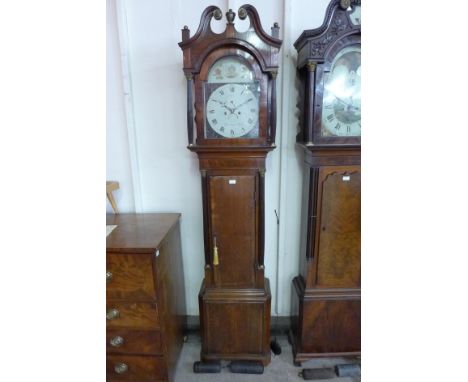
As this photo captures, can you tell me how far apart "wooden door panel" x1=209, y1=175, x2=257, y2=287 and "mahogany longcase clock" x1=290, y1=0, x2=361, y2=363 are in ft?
0.96

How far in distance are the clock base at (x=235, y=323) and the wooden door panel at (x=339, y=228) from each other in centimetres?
35

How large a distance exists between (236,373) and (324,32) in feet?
5.63

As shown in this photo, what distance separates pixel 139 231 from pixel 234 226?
465 mm

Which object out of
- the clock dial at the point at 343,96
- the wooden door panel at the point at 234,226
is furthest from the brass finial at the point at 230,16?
the wooden door panel at the point at 234,226

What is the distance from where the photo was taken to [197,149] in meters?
1.25

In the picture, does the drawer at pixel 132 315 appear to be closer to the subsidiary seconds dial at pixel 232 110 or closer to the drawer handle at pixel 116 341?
the drawer handle at pixel 116 341

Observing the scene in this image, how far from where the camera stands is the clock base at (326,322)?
1432mm

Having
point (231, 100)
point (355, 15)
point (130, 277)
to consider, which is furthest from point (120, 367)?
point (355, 15)

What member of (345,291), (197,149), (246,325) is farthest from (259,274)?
(197,149)

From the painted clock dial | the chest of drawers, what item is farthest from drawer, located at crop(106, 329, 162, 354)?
the painted clock dial

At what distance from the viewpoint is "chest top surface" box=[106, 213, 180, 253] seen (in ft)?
3.84
